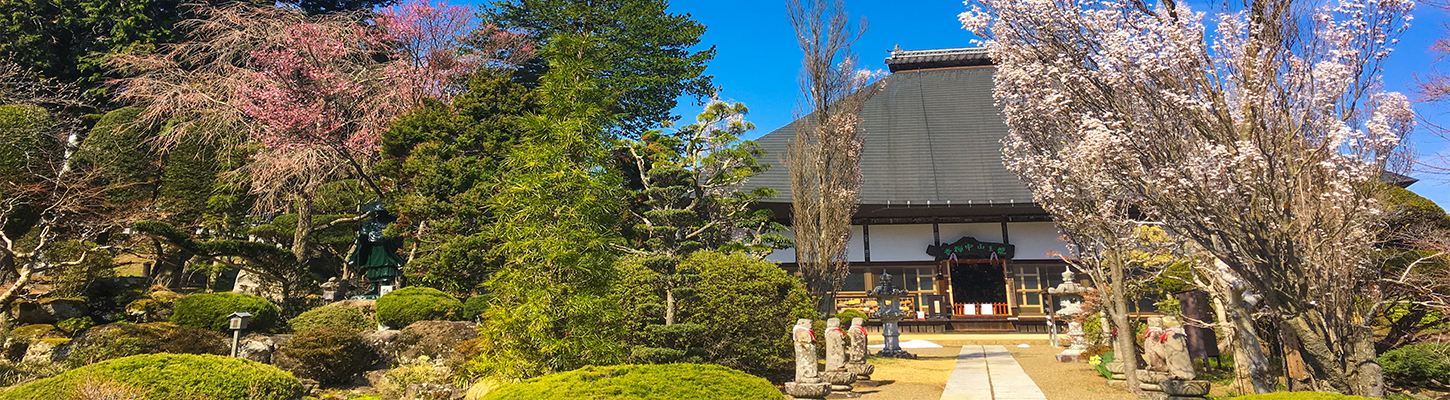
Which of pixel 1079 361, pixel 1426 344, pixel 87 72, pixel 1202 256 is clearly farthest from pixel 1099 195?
pixel 87 72

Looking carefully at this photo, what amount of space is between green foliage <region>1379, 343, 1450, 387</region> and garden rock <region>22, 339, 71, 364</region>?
15837 mm

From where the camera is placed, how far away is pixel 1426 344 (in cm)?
832

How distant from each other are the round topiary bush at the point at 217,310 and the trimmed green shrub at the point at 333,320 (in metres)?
0.45

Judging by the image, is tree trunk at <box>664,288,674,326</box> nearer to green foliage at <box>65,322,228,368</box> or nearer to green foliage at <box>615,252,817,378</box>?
green foliage at <box>615,252,817,378</box>

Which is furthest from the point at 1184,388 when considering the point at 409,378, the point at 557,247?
the point at 409,378

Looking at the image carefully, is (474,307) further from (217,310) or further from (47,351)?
(47,351)

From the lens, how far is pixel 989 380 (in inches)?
379

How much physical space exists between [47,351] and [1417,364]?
16.7m

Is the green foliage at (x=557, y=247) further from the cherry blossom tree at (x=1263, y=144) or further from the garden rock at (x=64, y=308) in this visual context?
the garden rock at (x=64, y=308)

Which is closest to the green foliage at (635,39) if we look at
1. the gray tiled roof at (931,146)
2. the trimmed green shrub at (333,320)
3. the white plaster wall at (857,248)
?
the gray tiled roof at (931,146)

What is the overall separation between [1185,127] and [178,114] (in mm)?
19052

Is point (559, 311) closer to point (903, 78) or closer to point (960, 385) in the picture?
point (960, 385)

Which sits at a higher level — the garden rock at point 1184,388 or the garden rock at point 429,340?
the garden rock at point 429,340

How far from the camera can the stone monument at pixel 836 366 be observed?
8.67 m
